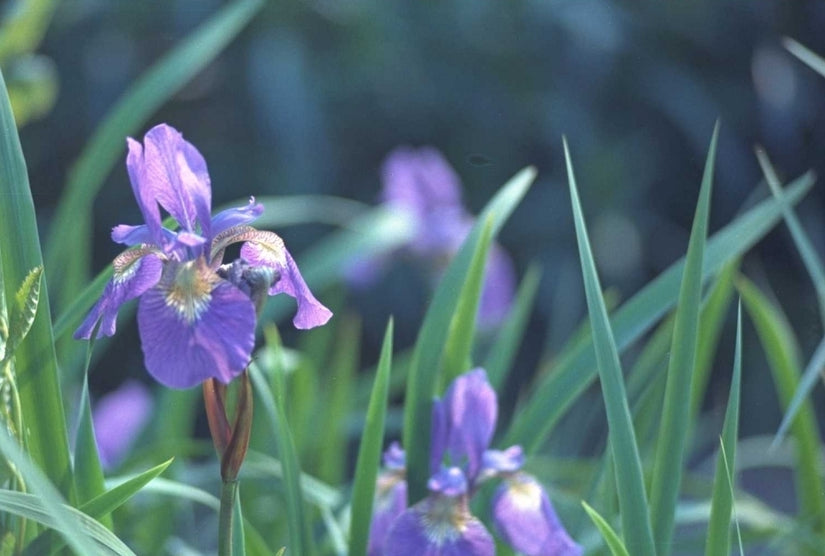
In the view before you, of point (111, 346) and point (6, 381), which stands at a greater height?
point (6, 381)

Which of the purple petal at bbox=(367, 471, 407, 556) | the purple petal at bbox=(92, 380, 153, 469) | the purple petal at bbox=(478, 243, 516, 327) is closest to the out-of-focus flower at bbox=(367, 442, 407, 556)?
the purple petal at bbox=(367, 471, 407, 556)

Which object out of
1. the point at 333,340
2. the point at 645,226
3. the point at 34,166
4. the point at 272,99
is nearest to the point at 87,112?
the point at 34,166

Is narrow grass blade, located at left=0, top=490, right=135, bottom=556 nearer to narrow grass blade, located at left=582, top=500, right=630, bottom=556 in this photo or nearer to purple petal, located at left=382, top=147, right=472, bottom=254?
narrow grass blade, located at left=582, top=500, right=630, bottom=556

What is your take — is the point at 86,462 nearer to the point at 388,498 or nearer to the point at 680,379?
the point at 388,498

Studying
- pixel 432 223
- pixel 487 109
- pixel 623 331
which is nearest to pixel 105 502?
pixel 623 331

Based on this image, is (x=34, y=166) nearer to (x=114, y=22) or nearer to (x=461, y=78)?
(x=114, y=22)

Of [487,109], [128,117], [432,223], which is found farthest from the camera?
[487,109]
